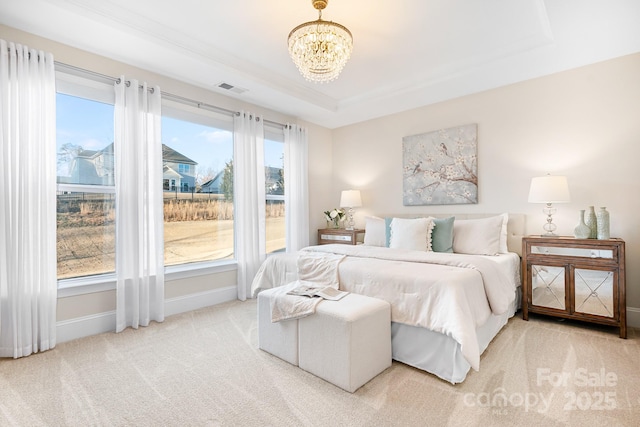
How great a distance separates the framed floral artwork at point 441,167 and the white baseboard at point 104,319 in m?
2.94

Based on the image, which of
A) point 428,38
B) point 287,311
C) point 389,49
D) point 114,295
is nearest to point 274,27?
point 389,49

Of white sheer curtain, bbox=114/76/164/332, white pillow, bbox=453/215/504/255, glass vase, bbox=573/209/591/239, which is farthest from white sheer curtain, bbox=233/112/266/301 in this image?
glass vase, bbox=573/209/591/239

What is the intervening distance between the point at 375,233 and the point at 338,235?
0.81 meters

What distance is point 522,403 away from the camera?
182 centimetres

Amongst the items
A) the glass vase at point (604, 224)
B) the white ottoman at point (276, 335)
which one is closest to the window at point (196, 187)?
the white ottoman at point (276, 335)

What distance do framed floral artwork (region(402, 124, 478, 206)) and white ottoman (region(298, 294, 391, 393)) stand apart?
2381 mm

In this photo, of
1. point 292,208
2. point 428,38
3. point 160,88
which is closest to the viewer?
point 428,38

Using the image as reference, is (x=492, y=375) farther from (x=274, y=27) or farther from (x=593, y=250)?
(x=274, y=27)

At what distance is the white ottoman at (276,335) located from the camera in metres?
2.28

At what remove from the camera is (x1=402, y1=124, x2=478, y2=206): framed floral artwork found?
3.94m

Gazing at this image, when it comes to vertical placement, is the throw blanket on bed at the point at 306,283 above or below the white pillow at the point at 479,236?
below

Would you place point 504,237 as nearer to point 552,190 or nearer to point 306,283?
point 552,190

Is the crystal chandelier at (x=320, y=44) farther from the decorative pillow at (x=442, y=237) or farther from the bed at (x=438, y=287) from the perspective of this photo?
the decorative pillow at (x=442, y=237)

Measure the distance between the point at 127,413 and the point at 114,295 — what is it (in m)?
1.61
